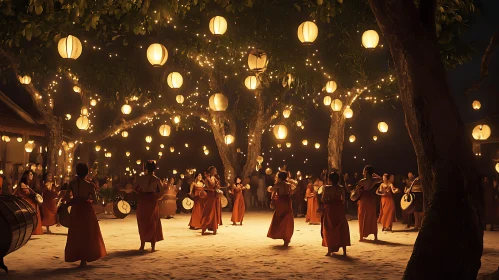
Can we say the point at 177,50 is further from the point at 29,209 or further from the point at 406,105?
the point at 406,105

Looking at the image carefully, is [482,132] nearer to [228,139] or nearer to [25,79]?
[228,139]

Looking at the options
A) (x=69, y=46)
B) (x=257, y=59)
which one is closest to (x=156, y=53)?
(x=69, y=46)

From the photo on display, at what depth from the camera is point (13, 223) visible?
27.0 ft

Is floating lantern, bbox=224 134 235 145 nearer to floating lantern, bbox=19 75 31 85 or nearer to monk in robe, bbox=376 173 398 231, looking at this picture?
floating lantern, bbox=19 75 31 85

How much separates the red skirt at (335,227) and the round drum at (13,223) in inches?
202

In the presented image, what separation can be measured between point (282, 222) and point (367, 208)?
2.26 metres

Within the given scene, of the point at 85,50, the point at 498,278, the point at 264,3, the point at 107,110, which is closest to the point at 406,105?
the point at 498,278

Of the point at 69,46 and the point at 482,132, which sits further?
the point at 482,132

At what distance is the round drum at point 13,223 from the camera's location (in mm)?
8094

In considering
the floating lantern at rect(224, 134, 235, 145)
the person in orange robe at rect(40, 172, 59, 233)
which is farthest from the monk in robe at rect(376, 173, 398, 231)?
the floating lantern at rect(224, 134, 235, 145)

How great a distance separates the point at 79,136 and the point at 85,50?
6622 mm

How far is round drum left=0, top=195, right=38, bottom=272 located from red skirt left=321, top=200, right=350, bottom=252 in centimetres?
514

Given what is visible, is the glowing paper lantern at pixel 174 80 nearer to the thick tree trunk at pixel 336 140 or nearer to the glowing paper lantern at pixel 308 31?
the glowing paper lantern at pixel 308 31

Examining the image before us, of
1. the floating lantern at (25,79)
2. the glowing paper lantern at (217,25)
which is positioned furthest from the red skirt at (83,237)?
the floating lantern at (25,79)
